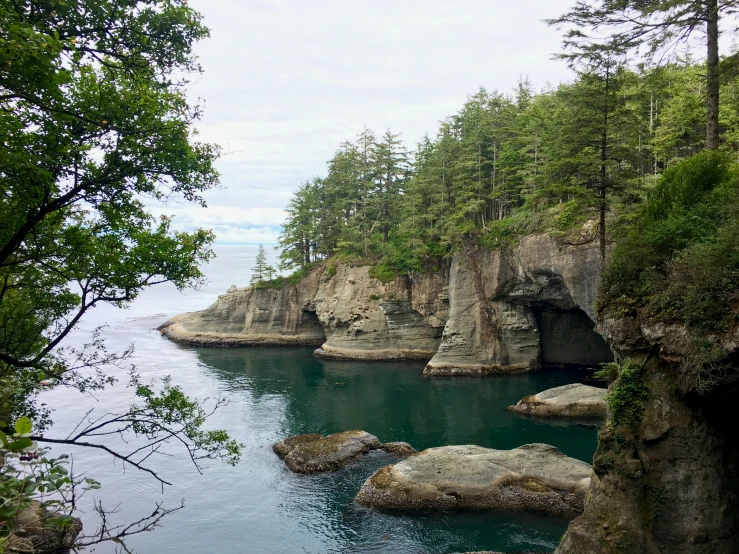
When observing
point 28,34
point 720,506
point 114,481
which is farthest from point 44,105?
point 114,481

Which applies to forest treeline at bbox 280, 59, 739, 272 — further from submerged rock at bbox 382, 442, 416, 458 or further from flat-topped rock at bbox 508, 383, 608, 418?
submerged rock at bbox 382, 442, 416, 458

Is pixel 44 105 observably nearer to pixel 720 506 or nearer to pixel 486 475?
pixel 720 506

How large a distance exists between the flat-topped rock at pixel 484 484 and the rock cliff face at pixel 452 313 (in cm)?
1716

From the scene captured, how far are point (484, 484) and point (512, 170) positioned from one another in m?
33.5

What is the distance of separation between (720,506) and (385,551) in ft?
34.6

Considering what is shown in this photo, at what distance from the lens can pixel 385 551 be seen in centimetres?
1767

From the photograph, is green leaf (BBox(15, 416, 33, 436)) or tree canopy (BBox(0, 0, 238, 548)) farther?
tree canopy (BBox(0, 0, 238, 548))

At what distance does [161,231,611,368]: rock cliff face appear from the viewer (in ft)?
135

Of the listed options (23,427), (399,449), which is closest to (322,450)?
(399,449)

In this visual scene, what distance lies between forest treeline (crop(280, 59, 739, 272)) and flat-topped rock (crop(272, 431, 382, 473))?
16.1m

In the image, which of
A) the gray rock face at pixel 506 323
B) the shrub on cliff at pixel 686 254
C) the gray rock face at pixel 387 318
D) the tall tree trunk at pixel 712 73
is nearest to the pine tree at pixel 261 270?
the gray rock face at pixel 387 318

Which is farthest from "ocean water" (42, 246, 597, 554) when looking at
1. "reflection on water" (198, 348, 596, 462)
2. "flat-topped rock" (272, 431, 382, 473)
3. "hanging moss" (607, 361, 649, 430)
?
"hanging moss" (607, 361, 649, 430)

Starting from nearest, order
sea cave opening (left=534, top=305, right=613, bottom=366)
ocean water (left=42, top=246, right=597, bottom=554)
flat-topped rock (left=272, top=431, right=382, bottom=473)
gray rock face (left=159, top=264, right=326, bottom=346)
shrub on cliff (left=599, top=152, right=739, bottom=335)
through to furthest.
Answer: shrub on cliff (left=599, top=152, right=739, bottom=335), ocean water (left=42, top=246, right=597, bottom=554), flat-topped rock (left=272, top=431, right=382, bottom=473), sea cave opening (left=534, top=305, right=613, bottom=366), gray rock face (left=159, top=264, right=326, bottom=346)

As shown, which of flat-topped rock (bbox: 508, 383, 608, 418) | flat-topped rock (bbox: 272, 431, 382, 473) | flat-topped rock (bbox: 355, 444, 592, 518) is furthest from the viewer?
flat-topped rock (bbox: 508, 383, 608, 418)
